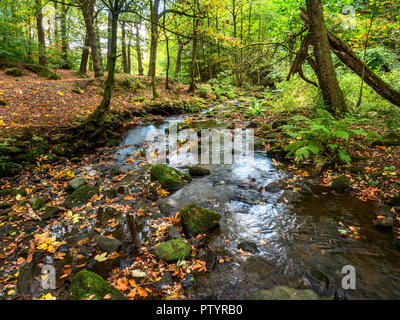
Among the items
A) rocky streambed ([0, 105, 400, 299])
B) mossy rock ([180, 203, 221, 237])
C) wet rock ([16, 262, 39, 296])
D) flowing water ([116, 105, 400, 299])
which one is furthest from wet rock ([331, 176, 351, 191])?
wet rock ([16, 262, 39, 296])

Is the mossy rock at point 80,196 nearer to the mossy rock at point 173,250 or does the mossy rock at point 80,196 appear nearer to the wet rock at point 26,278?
the wet rock at point 26,278

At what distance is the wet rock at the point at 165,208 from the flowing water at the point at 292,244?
204 millimetres

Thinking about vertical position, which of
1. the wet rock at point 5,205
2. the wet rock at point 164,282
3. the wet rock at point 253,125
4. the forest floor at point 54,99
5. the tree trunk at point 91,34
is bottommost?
the wet rock at point 164,282

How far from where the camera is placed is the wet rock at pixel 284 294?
2.62 metres

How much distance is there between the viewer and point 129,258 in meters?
3.49

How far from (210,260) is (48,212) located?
12.1 feet

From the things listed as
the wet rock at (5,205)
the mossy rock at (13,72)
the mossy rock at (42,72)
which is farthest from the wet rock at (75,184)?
the mossy rock at (13,72)

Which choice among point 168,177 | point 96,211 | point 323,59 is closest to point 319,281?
point 168,177

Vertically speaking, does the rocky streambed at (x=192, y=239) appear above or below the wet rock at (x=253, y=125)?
below

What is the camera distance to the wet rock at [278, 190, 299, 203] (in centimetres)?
488

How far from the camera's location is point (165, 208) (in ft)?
15.9

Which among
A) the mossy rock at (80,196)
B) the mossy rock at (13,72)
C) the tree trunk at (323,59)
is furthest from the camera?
the mossy rock at (13,72)

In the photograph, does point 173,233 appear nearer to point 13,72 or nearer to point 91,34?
point 91,34
